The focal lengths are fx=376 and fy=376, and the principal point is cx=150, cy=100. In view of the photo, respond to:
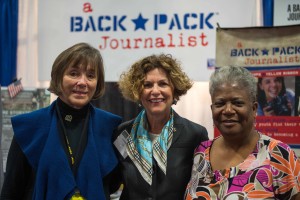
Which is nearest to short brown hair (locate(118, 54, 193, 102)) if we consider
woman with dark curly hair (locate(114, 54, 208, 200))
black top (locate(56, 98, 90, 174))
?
woman with dark curly hair (locate(114, 54, 208, 200))

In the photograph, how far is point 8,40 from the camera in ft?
11.3

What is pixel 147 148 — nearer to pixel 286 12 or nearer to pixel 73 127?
pixel 73 127

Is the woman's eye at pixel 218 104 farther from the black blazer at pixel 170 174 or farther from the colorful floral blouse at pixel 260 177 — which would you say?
the black blazer at pixel 170 174

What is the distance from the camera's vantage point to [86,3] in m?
3.26

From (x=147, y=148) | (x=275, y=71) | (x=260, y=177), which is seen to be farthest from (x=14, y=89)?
(x=260, y=177)

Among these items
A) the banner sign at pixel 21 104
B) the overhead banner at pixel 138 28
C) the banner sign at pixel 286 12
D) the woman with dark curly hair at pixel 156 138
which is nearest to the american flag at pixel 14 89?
the banner sign at pixel 21 104

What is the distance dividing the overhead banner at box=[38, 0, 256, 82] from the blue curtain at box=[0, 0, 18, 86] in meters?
0.28

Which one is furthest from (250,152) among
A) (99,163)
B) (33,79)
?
(33,79)

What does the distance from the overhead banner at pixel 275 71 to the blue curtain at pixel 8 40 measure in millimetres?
1945

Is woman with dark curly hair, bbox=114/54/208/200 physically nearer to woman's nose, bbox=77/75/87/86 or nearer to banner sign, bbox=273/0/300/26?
woman's nose, bbox=77/75/87/86

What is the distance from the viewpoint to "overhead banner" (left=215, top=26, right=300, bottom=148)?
94.1 inches

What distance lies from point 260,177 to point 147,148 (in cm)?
60

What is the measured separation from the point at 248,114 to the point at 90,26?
2.07 metres

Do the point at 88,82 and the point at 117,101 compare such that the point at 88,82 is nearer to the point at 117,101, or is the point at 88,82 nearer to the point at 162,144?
the point at 162,144
